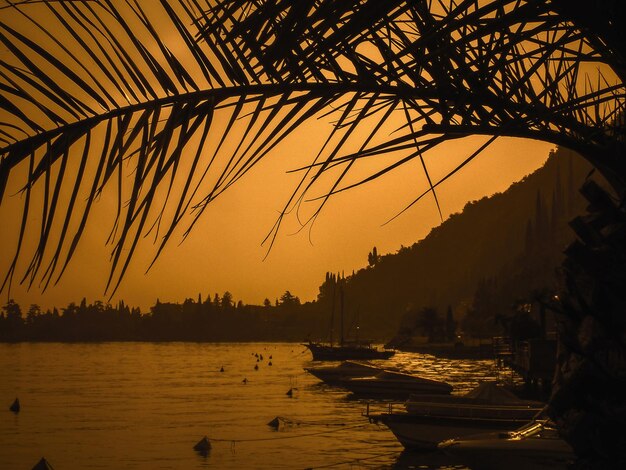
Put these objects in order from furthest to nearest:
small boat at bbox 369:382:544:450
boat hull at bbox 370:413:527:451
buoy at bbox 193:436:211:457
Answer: buoy at bbox 193:436:211:457 → small boat at bbox 369:382:544:450 → boat hull at bbox 370:413:527:451

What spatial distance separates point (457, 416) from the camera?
26.7 m

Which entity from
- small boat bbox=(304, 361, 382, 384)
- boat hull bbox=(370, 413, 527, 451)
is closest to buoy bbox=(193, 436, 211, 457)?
boat hull bbox=(370, 413, 527, 451)

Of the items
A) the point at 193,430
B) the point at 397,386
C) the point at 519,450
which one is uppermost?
the point at 397,386

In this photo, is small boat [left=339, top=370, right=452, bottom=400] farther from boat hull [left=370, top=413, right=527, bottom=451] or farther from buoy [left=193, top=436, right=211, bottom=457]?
boat hull [left=370, top=413, right=527, bottom=451]

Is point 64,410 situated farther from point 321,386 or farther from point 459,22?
point 459,22

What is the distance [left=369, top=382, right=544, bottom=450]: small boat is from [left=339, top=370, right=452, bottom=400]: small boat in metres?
14.4

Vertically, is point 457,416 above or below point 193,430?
above

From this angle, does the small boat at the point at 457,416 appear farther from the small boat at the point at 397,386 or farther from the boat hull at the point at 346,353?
the boat hull at the point at 346,353

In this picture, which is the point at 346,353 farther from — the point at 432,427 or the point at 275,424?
the point at 432,427

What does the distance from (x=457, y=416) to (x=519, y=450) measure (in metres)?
11.4

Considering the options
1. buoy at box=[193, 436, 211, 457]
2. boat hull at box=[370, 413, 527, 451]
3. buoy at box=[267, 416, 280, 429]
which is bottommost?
buoy at box=[193, 436, 211, 457]

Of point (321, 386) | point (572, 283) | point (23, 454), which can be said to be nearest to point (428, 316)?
point (321, 386)

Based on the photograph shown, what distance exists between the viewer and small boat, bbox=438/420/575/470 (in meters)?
14.8

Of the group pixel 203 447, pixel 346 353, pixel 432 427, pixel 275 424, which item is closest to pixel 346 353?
pixel 346 353
